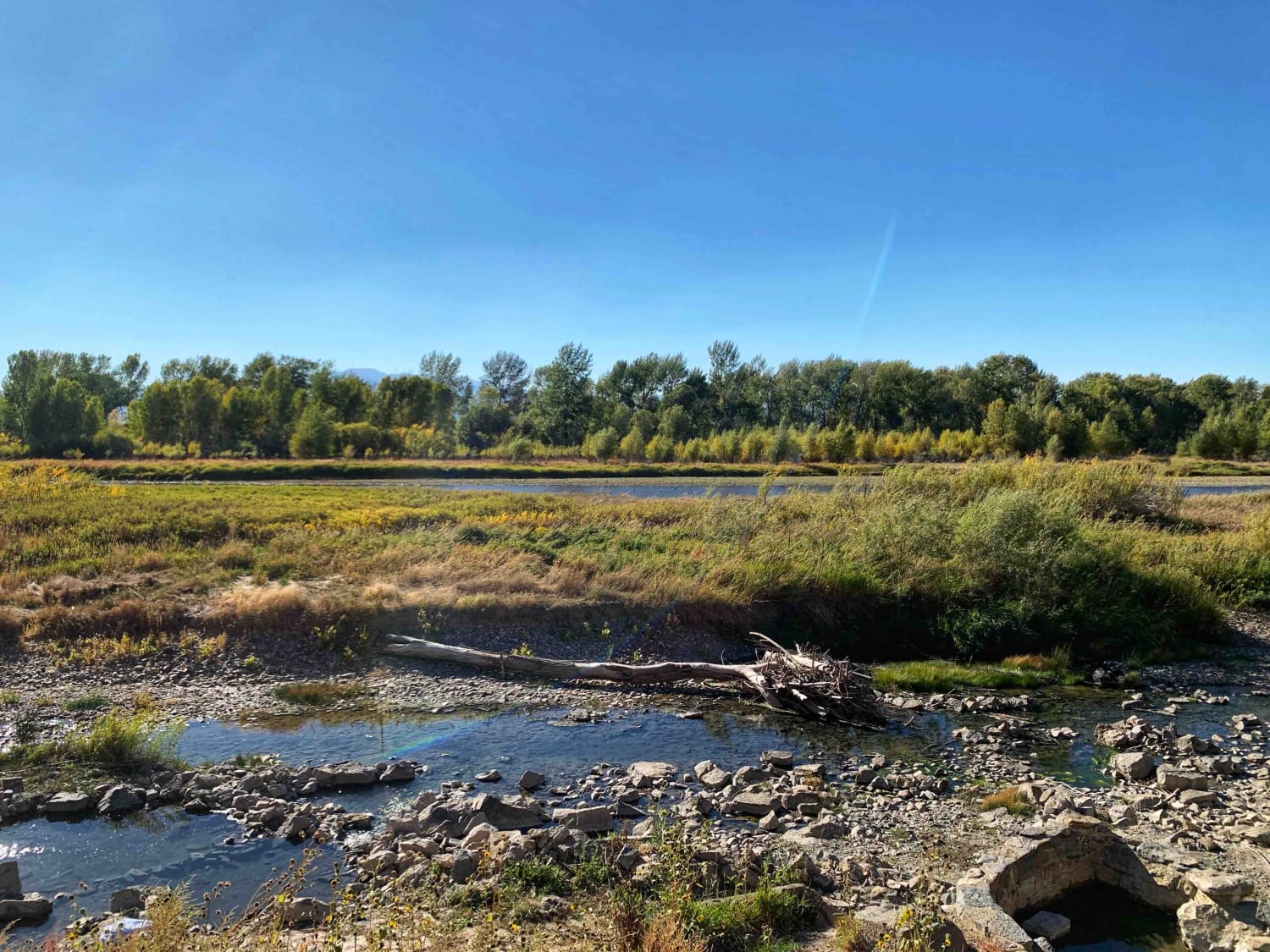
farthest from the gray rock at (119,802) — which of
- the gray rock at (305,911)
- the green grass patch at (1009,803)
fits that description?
the green grass patch at (1009,803)

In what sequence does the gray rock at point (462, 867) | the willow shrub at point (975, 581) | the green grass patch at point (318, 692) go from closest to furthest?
the gray rock at point (462, 867) → the green grass patch at point (318, 692) → the willow shrub at point (975, 581)

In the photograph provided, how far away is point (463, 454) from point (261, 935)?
270 ft

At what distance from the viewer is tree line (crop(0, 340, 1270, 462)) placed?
78.8m

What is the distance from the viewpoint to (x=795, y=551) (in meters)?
23.8

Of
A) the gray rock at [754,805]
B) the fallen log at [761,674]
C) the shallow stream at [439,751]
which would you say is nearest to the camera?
the shallow stream at [439,751]

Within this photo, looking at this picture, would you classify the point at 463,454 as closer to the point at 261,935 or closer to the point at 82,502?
the point at 82,502

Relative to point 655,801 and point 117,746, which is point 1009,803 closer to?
point 655,801

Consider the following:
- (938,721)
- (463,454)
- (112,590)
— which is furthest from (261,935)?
(463,454)

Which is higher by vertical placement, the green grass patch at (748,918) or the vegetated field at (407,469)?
the vegetated field at (407,469)

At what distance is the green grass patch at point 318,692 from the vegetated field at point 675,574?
1.97 meters

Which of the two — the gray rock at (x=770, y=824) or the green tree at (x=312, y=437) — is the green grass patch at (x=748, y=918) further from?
the green tree at (x=312, y=437)

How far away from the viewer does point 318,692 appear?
1675 centimetres

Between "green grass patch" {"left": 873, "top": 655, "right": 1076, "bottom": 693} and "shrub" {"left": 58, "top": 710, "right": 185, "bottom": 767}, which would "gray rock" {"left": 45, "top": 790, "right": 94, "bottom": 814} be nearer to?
"shrub" {"left": 58, "top": 710, "right": 185, "bottom": 767}

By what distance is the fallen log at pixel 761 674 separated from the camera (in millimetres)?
15500
